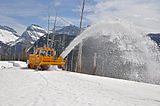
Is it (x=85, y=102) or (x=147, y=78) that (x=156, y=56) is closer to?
(x=147, y=78)

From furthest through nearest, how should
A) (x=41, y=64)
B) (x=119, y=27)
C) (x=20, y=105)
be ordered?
(x=41, y=64), (x=119, y=27), (x=20, y=105)

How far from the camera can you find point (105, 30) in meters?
12.4

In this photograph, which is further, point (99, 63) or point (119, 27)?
point (99, 63)

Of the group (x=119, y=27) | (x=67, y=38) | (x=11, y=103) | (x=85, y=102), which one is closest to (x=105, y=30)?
(x=119, y=27)

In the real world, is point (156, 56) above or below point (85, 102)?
above

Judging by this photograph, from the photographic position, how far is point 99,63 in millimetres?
44969

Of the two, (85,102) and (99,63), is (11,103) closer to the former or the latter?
→ (85,102)

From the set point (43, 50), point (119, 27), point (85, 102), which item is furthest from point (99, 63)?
point (85, 102)

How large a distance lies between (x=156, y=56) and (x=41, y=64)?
29.6ft

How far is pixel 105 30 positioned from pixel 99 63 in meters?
33.1

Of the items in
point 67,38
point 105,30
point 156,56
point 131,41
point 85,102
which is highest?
point 67,38

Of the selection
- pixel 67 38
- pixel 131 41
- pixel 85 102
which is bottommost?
pixel 85 102

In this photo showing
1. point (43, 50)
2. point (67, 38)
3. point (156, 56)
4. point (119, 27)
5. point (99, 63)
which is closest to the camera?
point (156, 56)

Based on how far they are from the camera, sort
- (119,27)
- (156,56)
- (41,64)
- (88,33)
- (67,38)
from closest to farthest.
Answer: (156,56)
(119,27)
(88,33)
(41,64)
(67,38)
